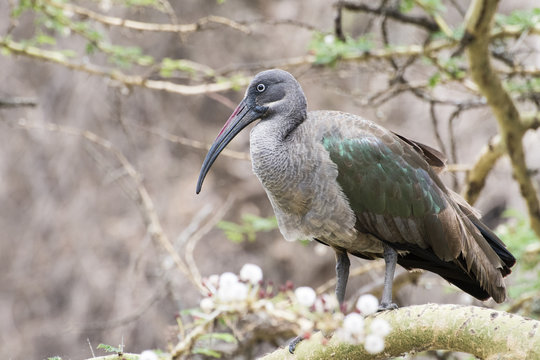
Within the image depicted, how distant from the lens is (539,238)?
6.05 m

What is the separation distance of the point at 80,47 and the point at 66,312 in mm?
3720

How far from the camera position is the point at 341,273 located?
4.55 meters

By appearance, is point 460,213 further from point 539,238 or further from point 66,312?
point 66,312

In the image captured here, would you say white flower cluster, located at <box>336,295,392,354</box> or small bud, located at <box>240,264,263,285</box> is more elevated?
white flower cluster, located at <box>336,295,392,354</box>

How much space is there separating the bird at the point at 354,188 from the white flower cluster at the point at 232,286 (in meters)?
1.67

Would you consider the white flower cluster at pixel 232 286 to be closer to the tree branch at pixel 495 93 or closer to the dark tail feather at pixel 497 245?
the dark tail feather at pixel 497 245

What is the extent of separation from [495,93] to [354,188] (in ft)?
6.08

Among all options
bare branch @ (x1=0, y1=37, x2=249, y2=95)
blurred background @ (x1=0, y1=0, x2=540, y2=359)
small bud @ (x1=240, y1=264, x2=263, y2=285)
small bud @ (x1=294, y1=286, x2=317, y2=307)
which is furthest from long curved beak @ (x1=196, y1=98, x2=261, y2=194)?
blurred background @ (x1=0, y1=0, x2=540, y2=359)

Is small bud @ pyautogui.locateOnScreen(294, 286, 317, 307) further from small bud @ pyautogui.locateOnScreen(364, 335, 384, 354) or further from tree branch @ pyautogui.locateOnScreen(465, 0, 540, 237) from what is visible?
tree branch @ pyautogui.locateOnScreen(465, 0, 540, 237)

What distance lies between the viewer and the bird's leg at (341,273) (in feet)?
14.8

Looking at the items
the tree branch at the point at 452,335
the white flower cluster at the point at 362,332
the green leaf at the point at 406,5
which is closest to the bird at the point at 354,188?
the tree branch at the point at 452,335

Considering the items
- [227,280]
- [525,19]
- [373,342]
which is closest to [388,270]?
[227,280]

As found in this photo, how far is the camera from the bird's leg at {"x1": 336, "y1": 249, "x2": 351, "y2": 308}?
4500 millimetres

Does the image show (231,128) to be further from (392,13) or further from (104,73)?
(104,73)
